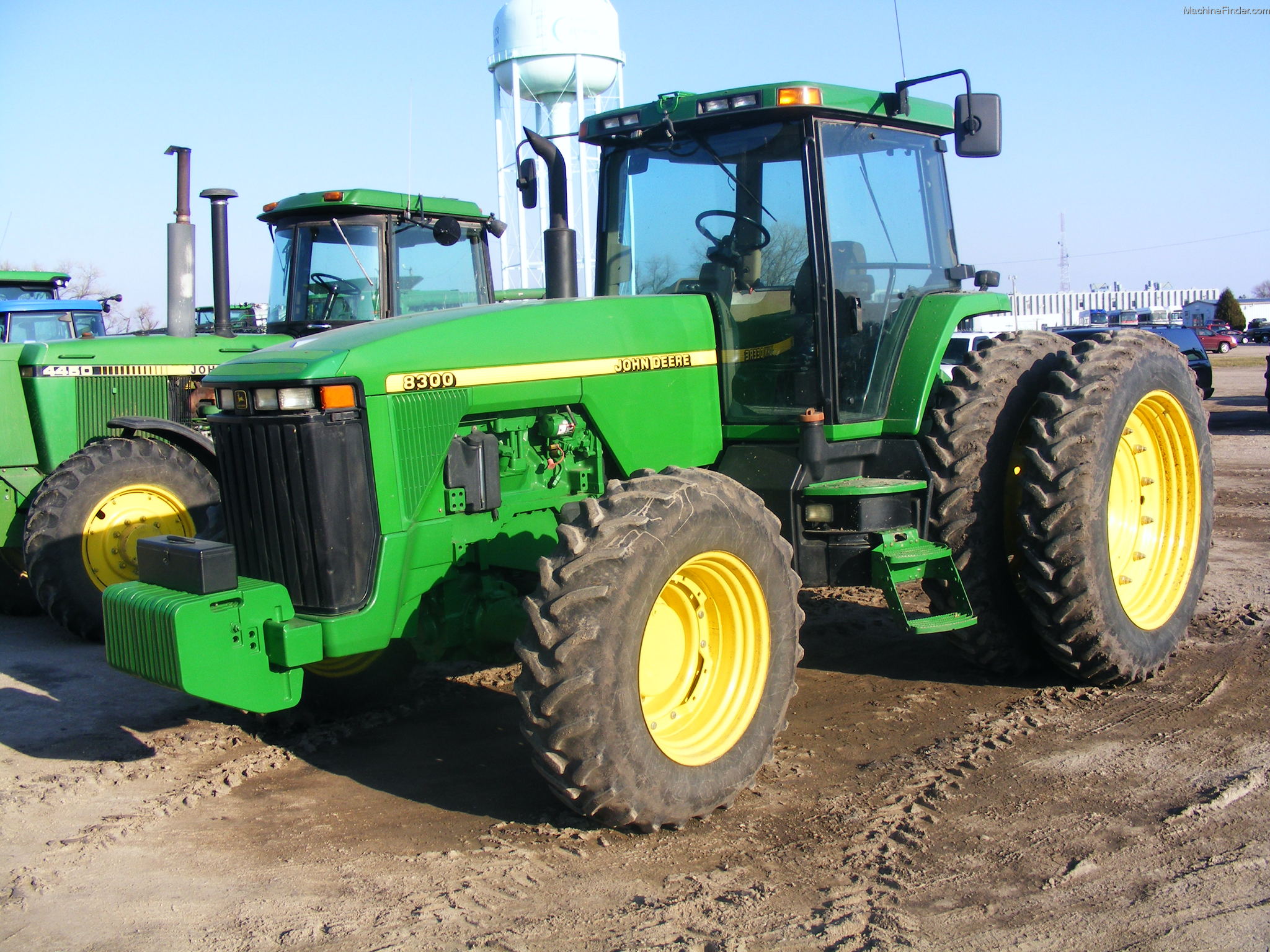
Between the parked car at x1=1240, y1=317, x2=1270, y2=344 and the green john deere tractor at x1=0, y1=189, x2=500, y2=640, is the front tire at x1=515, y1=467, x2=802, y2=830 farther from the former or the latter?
the parked car at x1=1240, y1=317, x2=1270, y2=344

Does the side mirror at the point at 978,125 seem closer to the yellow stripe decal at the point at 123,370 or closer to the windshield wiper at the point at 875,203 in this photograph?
the windshield wiper at the point at 875,203

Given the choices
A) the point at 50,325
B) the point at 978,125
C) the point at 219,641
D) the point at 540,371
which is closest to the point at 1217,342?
the point at 50,325

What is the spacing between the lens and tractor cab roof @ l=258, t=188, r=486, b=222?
8203 millimetres

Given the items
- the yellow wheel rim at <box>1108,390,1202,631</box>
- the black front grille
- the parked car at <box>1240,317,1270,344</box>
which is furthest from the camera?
the parked car at <box>1240,317,1270,344</box>

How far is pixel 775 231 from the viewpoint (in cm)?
496

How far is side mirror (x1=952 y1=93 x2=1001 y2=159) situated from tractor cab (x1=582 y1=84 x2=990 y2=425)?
27 cm

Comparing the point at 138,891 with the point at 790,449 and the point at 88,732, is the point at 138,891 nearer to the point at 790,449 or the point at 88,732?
the point at 88,732

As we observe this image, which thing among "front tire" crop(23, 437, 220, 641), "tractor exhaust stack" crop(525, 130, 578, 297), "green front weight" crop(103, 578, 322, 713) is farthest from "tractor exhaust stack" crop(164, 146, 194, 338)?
"green front weight" crop(103, 578, 322, 713)

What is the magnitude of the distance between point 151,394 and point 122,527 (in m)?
1.28

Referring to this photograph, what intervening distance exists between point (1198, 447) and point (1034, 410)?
1.35 m

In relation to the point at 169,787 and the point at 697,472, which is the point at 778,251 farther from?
the point at 169,787

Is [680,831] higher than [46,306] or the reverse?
the reverse

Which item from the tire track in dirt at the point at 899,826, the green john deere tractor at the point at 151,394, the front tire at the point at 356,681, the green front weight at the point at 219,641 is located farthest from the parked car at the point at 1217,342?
the green front weight at the point at 219,641

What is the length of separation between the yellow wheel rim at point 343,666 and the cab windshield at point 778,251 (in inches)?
78.6
